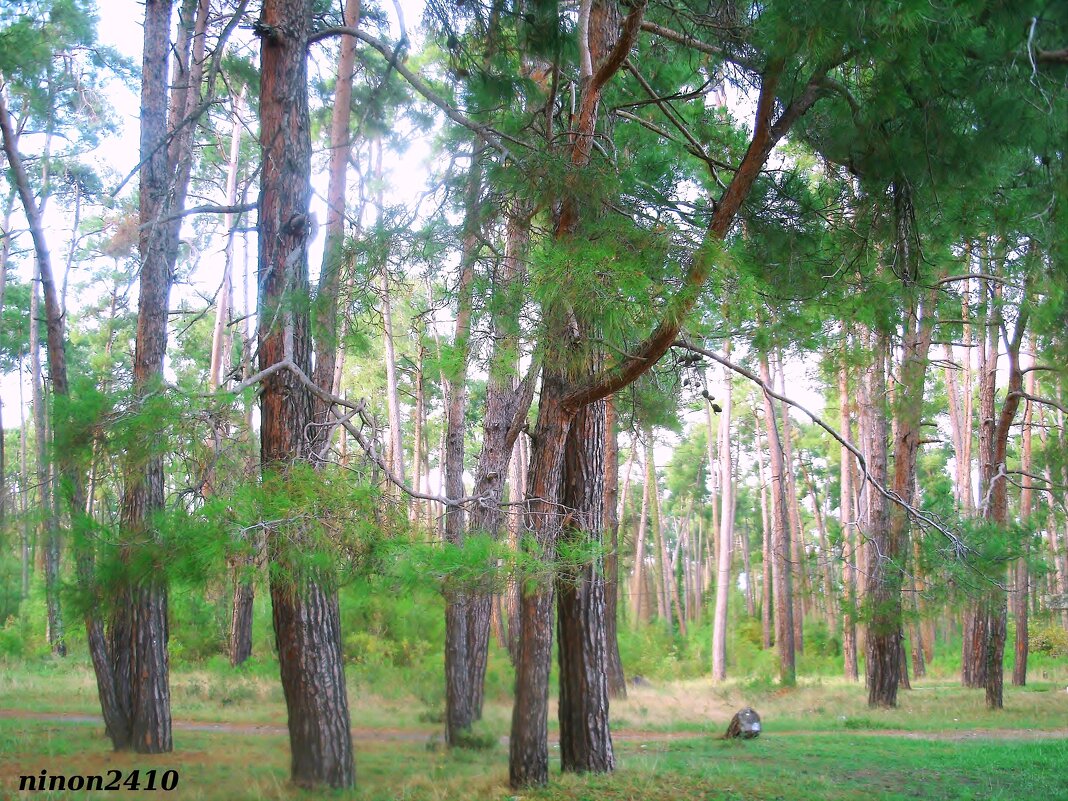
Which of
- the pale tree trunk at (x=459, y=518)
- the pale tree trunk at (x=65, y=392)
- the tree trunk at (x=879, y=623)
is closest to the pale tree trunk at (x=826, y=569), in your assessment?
the tree trunk at (x=879, y=623)

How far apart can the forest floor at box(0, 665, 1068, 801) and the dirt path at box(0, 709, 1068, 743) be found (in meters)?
0.03

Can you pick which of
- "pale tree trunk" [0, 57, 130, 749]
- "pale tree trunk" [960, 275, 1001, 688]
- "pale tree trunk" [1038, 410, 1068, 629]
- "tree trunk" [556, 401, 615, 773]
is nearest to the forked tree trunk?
"tree trunk" [556, 401, 615, 773]

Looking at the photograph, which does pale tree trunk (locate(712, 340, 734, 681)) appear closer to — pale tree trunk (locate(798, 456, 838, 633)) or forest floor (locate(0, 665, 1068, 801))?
pale tree trunk (locate(798, 456, 838, 633))

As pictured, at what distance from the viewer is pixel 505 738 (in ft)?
31.5

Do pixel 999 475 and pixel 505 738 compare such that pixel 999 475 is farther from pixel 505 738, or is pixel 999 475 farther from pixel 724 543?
pixel 505 738

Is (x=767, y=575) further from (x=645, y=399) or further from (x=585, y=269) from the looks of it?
(x=585, y=269)

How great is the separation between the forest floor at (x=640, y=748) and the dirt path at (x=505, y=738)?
0.10 ft

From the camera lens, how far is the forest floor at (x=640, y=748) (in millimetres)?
6246

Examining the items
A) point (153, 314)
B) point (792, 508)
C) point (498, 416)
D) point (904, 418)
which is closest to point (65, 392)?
point (153, 314)

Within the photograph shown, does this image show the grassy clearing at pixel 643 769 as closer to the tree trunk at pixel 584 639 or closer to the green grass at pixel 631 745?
the green grass at pixel 631 745

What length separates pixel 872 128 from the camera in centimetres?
499

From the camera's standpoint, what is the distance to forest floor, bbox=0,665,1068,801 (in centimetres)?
625

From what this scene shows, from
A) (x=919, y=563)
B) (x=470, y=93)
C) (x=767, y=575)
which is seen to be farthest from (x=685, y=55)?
(x=767, y=575)

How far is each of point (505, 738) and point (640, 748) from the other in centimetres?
151
